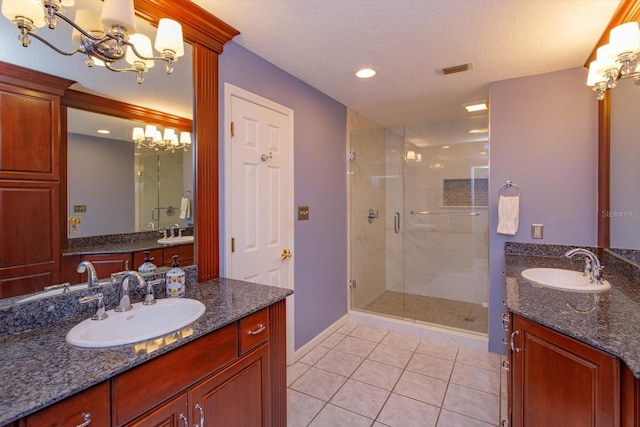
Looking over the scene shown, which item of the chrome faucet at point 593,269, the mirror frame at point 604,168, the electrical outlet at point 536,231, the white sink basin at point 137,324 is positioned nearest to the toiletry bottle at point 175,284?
the white sink basin at point 137,324

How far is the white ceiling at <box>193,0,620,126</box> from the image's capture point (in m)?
1.62

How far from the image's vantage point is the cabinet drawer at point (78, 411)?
0.75m

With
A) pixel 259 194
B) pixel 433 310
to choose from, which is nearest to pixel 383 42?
pixel 259 194

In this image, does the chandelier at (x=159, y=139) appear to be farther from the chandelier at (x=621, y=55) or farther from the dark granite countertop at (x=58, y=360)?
the chandelier at (x=621, y=55)

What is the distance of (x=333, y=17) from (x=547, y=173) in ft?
6.58

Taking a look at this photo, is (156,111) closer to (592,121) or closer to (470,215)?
(592,121)

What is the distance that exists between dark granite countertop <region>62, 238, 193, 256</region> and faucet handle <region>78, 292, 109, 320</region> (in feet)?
0.64

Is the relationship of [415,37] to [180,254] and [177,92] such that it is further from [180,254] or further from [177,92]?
[180,254]

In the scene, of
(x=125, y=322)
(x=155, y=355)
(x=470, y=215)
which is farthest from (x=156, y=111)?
(x=470, y=215)

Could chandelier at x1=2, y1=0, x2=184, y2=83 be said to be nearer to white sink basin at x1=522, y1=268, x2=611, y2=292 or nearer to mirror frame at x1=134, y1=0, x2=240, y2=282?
mirror frame at x1=134, y1=0, x2=240, y2=282

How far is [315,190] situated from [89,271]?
183 centimetres

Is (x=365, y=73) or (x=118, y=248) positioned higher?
(x=365, y=73)

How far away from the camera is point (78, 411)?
2.65 feet

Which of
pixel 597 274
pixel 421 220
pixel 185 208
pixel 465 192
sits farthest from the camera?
pixel 421 220
